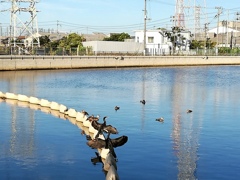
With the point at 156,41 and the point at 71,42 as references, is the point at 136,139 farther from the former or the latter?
the point at 156,41

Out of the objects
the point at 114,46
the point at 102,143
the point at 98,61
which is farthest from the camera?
the point at 114,46

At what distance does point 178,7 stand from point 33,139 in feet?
379

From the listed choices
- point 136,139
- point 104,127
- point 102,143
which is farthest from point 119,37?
point 102,143

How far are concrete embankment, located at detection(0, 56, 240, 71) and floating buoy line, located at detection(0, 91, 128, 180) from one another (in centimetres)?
3453

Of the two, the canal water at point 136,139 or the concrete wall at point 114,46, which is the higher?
the concrete wall at point 114,46

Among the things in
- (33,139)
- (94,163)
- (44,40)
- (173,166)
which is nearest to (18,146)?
(33,139)

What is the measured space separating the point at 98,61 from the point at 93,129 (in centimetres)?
6131

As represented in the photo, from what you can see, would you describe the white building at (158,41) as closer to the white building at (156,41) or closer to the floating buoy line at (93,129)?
the white building at (156,41)

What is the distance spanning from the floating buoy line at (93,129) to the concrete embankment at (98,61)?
34.5m

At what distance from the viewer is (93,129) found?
960 inches

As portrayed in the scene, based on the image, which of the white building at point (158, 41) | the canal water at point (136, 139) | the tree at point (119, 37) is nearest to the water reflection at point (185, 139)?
the canal water at point (136, 139)

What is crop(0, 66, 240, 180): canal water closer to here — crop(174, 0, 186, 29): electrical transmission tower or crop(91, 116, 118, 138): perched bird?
crop(91, 116, 118, 138): perched bird

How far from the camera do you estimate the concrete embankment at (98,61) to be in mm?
72688

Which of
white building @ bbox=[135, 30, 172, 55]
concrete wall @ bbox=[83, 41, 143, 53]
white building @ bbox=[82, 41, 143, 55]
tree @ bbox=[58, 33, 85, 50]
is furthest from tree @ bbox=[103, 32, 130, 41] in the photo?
white building @ bbox=[82, 41, 143, 55]
